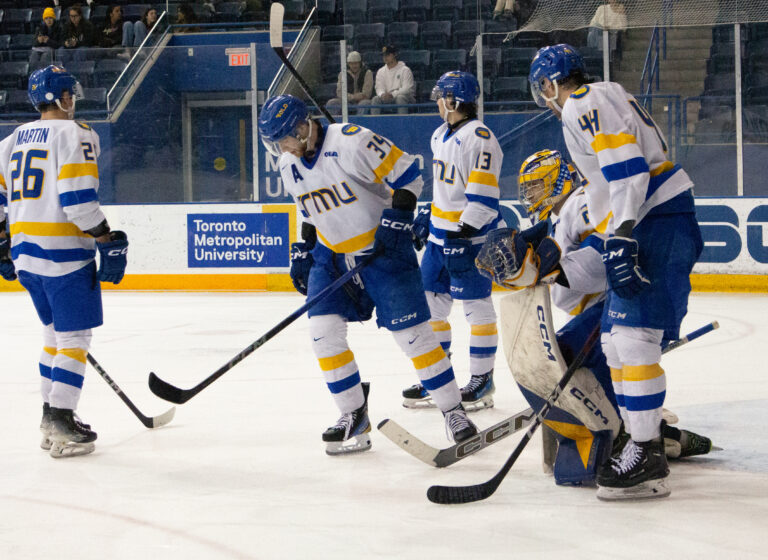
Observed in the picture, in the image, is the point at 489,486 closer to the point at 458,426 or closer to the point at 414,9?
the point at 458,426

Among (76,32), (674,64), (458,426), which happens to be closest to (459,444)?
(458,426)

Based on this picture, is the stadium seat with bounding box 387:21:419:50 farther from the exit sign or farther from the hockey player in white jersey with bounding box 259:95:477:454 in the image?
the hockey player in white jersey with bounding box 259:95:477:454

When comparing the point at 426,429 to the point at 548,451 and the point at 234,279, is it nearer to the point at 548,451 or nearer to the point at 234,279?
the point at 548,451

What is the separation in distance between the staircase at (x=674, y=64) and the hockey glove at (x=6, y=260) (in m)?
5.60

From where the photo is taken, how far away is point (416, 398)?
13.1ft

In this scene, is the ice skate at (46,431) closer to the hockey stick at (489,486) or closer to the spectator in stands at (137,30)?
the hockey stick at (489,486)

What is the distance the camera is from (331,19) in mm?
10547

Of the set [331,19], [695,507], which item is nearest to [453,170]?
[695,507]

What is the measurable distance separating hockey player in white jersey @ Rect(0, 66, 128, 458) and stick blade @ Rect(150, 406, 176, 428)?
41 cm

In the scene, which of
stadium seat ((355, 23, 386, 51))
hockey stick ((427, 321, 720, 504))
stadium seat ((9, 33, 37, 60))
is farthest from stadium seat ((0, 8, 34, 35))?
hockey stick ((427, 321, 720, 504))

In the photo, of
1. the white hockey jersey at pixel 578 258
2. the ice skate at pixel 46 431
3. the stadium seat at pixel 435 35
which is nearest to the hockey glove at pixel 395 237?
the white hockey jersey at pixel 578 258

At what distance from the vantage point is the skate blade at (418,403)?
3.95 m

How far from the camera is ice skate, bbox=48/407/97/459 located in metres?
3.23

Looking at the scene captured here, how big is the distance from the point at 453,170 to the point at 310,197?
89 centimetres
